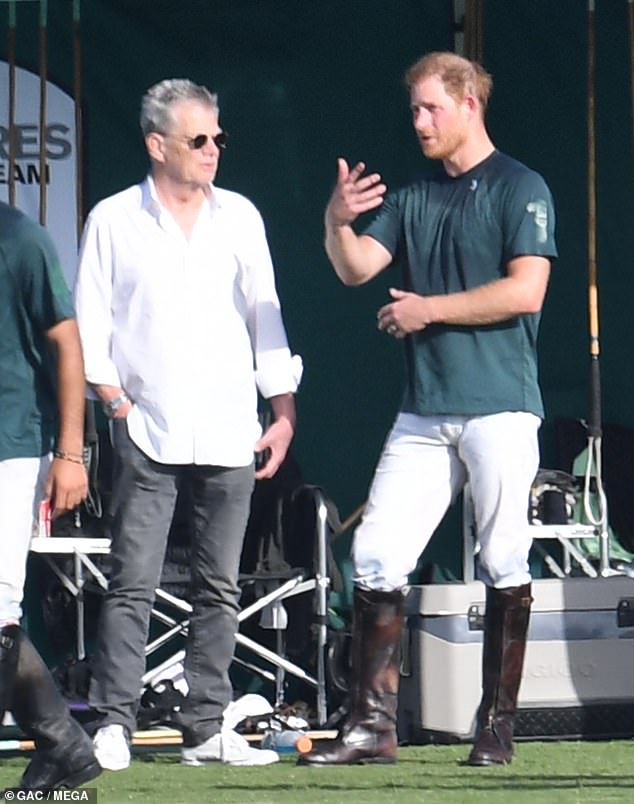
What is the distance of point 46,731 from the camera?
4105 mm

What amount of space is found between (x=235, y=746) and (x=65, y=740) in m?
0.97

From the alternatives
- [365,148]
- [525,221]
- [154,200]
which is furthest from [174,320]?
[365,148]

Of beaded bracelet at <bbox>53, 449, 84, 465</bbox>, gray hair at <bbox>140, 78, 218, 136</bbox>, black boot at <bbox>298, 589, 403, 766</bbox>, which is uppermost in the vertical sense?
gray hair at <bbox>140, 78, 218, 136</bbox>

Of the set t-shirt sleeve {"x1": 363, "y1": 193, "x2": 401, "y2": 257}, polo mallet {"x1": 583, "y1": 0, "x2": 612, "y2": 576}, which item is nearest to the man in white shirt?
t-shirt sleeve {"x1": 363, "y1": 193, "x2": 401, "y2": 257}

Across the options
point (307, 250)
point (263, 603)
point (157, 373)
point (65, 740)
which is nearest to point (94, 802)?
point (65, 740)

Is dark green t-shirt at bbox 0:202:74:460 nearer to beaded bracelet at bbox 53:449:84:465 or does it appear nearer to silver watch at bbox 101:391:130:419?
beaded bracelet at bbox 53:449:84:465

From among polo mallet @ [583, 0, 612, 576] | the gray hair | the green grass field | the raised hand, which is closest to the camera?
the green grass field

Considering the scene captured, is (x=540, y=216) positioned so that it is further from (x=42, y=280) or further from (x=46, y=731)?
(x=46, y=731)

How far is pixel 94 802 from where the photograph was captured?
4109mm

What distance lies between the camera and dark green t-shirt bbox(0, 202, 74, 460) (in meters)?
4.04

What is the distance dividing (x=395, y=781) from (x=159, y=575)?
0.85 metres

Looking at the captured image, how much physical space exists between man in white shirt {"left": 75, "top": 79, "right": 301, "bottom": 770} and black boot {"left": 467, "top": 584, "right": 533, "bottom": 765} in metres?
0.56

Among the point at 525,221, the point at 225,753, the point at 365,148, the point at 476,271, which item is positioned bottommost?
the point at 225,753

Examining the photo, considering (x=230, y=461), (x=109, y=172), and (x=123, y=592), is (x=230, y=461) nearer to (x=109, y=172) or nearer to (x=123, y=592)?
(x=123, y=592)
